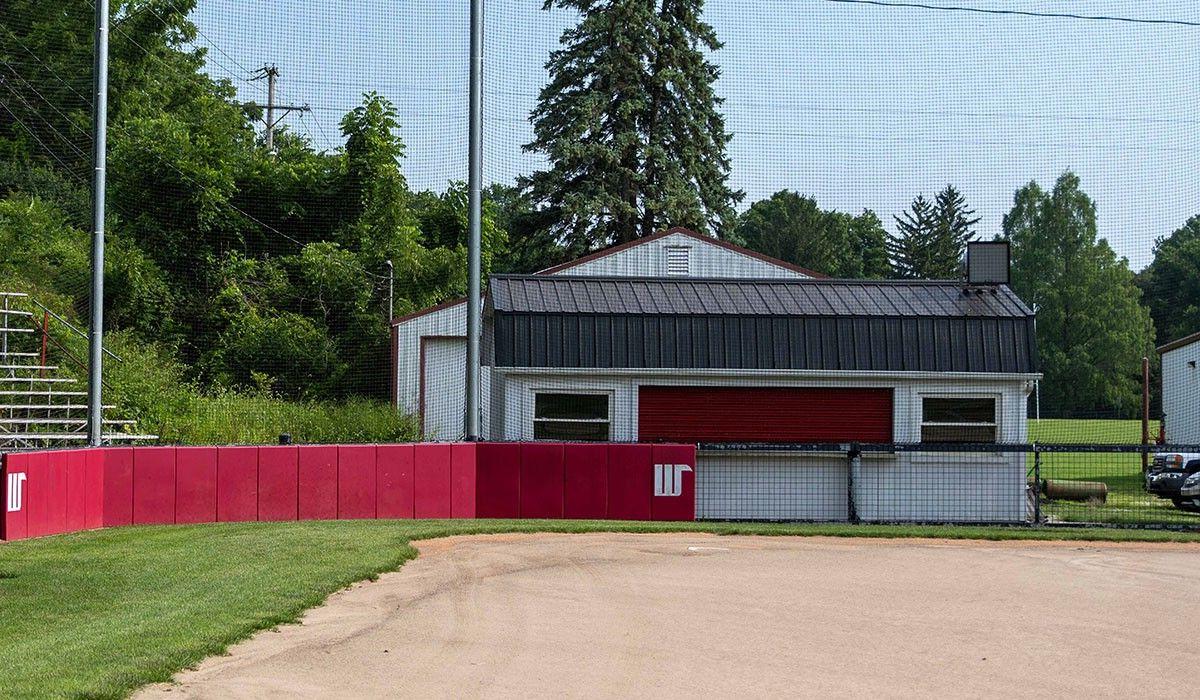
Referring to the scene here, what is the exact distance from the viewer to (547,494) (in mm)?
17359

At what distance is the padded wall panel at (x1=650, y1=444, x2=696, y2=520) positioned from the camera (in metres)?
17.5

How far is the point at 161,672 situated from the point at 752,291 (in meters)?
15.6

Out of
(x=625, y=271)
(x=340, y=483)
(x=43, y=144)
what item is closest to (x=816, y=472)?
(x=340, y=483)

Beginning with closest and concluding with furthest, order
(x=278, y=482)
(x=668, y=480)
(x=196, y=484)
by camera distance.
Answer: (x=196, y=484) < (x=278, y=482) < (x=668, y=480)

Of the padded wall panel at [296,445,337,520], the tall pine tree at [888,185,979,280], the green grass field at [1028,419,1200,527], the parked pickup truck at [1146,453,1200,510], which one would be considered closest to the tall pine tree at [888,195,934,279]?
the tall pine tree at [888,185,979,280]

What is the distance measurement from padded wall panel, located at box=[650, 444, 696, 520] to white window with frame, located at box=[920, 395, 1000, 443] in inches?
180

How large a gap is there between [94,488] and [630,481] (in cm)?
685

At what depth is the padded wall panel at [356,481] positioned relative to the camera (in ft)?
53.9

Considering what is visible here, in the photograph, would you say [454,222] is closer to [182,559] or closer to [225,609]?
[182,559]

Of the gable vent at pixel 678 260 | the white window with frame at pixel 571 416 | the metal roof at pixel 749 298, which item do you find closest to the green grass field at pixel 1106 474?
the metal roof at pixel 749 298

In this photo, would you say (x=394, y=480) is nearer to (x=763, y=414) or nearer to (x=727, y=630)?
(x=763, y=414)

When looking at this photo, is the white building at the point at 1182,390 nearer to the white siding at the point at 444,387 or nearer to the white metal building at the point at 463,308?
the white metal building at the point at 463,308

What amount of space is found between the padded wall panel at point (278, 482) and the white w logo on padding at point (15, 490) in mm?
3052

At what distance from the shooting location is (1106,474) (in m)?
35.2
